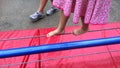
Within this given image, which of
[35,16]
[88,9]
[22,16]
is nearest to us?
[88,9]

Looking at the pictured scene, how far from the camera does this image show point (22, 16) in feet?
8.45

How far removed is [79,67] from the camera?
170 cm

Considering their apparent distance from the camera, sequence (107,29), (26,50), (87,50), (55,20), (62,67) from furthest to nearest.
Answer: (55,20), (107,29), (87,50), (62,67), (26,50)

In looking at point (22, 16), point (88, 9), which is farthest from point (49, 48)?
point (22, 16)

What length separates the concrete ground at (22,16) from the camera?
2443mm

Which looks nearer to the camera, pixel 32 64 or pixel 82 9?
pixel 82 9

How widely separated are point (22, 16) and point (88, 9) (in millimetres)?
1280

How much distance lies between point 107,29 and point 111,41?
0.45 meters

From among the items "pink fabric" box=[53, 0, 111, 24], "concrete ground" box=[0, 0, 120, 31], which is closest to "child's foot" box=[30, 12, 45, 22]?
"concrete ground" box=[0, 0, 120, 31]

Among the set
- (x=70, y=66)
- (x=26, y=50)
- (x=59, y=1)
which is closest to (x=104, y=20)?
(x=59, y=1)

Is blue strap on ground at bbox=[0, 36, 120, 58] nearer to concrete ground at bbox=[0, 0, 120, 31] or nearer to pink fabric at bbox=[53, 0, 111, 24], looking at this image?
pink fabric at bbox=[53, 0, 111, 24]

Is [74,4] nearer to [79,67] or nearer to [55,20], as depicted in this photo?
[79,67]

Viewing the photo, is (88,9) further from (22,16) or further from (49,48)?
(22,16)

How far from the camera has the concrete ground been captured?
2.44 meters
